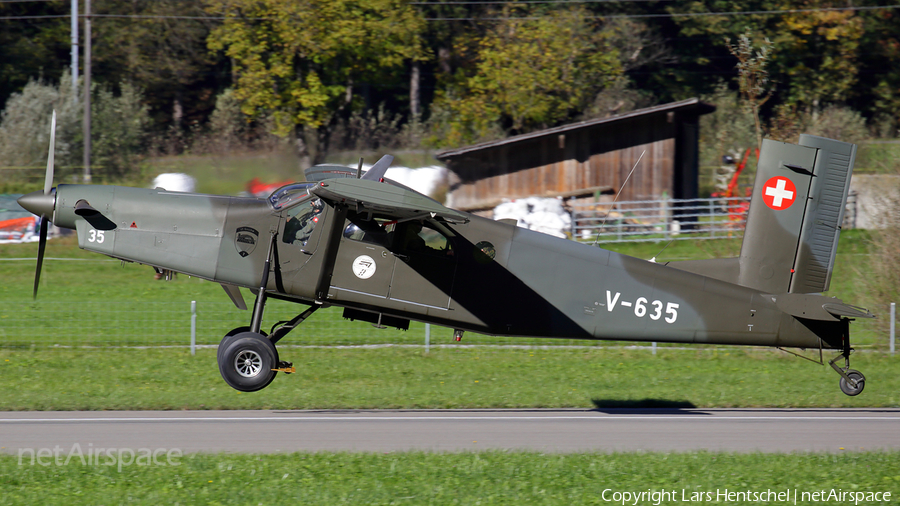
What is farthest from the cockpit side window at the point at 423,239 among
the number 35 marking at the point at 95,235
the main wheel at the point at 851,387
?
the main wheel at the point at 851,387

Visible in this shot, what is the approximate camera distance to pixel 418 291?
1096 centimetres

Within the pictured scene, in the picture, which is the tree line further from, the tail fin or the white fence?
the tail fin

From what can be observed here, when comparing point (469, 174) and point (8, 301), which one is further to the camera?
point (469, 174)

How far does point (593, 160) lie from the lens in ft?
106

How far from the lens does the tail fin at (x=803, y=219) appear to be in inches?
472

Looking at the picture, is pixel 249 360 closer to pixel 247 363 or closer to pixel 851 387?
pixel 247 363

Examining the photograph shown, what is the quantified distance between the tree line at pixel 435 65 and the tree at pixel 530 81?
0.07 meters

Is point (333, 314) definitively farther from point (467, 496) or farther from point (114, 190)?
point (467, 496)

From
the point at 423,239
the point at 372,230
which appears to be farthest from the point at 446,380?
the point at 372,230

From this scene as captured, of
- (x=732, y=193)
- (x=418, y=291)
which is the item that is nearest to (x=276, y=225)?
(x=418, y=291)

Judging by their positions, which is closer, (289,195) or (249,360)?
(249,360)

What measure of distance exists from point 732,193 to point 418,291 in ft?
74.3

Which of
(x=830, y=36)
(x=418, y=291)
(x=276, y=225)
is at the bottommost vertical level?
(x=418, y=291)

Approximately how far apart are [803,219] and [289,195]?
21.9ft
